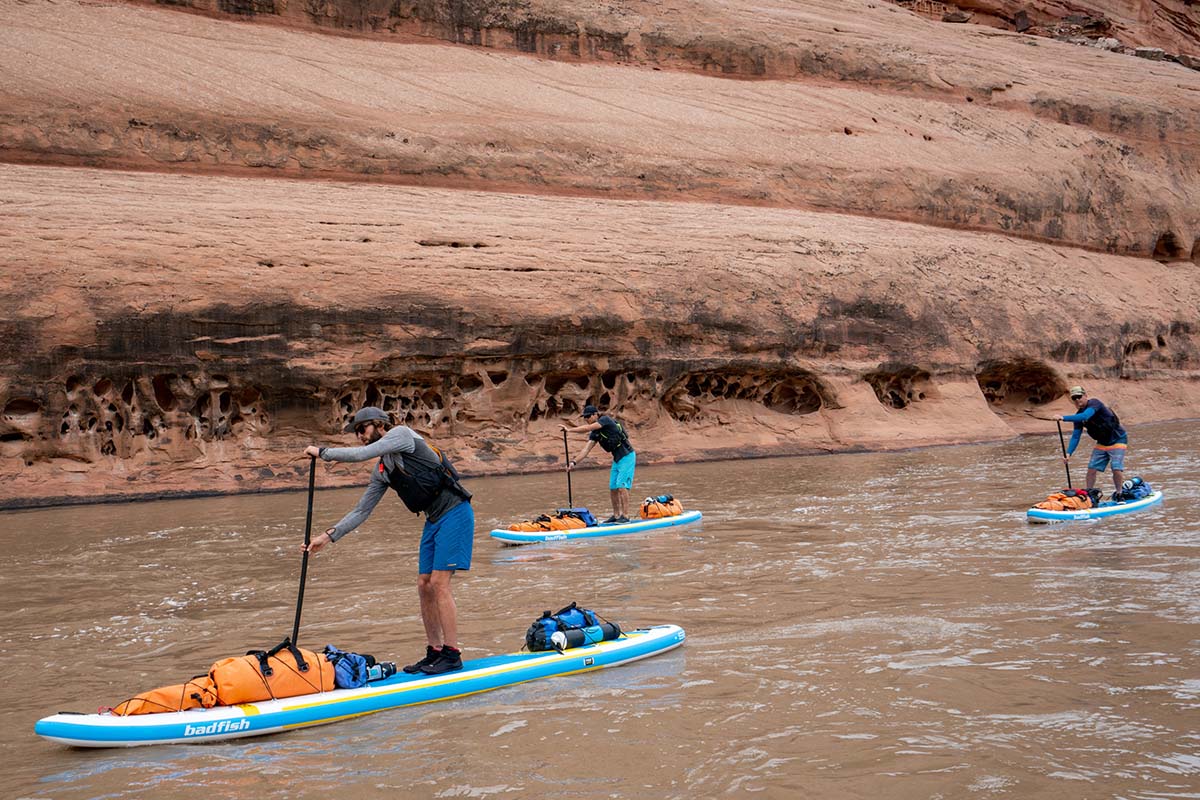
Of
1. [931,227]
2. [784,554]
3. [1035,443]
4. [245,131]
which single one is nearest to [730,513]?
[784,554]

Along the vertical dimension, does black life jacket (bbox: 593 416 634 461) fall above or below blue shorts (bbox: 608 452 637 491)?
above

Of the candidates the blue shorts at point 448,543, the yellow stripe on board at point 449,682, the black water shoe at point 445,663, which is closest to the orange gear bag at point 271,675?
the yellow stripe on board at point 449,682

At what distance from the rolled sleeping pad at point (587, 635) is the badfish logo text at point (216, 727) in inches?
78.9

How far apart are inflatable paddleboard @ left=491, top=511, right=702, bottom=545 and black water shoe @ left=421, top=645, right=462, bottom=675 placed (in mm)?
5922

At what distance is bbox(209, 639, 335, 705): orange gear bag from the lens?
5965mm

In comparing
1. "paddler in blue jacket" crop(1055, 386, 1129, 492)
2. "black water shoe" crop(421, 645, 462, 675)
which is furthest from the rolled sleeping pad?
"paddler in blue jacket" crop(1055, 386, 1129, 492)

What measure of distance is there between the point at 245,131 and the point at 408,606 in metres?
19.6

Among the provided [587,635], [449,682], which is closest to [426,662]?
[449,682]

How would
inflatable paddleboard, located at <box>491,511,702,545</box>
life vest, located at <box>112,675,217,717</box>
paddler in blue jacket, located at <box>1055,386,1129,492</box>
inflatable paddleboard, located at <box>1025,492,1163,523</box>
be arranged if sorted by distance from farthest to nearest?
paddler in blue jacket, located at <box>1055,386,1129,492</box>, inflatable paddleboard, located at <box>491,511,702,545</box>, inflatable paddleboard, located at <box>1025,492,1163,523</box>, life vest, located at <box>112,675,217,717</box>

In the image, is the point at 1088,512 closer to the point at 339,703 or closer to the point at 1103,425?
A: the point at 1103,425

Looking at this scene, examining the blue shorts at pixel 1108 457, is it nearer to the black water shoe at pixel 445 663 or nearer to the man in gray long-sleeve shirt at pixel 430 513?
the man in gray long-sleeve shirt at pixel 430 513

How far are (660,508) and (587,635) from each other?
6.75 meters

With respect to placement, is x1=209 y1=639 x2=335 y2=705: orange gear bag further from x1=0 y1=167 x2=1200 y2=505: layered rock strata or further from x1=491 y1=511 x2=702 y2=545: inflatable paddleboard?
x1=0 y1=167 x2=1200 y2=505: layered rock strata

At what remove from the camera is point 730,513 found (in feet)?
47.5
